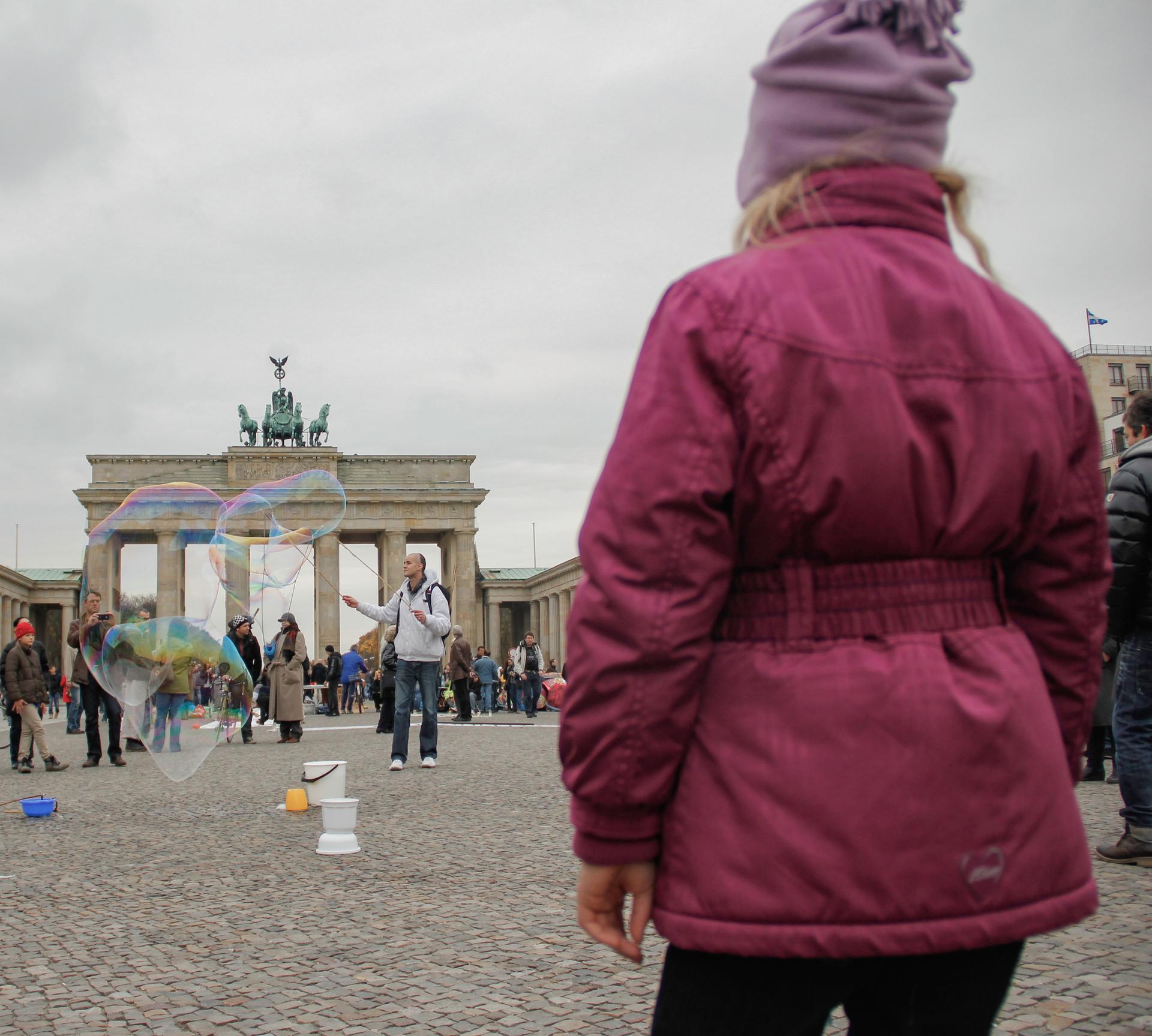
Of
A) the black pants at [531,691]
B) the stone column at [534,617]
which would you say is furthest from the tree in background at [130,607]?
the stone column at [534,617]

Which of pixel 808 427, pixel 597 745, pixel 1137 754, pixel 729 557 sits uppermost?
pixel 808 427

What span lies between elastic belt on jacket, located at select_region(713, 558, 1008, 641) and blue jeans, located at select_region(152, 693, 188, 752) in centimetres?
882

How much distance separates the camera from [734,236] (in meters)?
1.94

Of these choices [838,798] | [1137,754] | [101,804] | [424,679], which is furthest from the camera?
[424,679]

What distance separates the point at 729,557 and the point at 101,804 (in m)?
9.10

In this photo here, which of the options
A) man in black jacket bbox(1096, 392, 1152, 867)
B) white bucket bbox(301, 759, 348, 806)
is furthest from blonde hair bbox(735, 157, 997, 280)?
white bucket bbox(301, 759, 348, 806)

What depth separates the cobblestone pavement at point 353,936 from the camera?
3713mm

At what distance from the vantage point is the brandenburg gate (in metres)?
62.1

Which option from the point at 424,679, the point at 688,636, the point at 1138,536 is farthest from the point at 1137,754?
the point at 424,679

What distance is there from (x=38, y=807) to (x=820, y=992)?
8.30m

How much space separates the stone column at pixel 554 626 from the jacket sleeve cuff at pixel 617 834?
2590 inches

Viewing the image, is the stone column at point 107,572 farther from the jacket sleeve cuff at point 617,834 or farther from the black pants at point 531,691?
the jacket sleeve cuff at point 617,834

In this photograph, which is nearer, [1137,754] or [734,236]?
[734,236]

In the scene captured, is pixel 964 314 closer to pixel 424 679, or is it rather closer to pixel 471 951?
pixel 471 951
